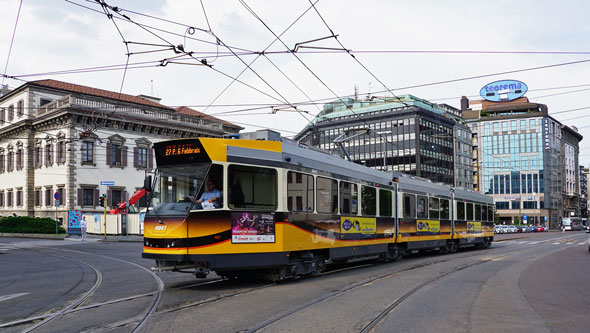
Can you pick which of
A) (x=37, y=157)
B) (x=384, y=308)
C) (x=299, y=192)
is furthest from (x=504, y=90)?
(x=384, y=308)

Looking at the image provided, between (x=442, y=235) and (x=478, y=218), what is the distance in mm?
5374

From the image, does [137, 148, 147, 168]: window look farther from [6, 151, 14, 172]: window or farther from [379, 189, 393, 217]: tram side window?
[379, 189, 393, 217]: tram side window

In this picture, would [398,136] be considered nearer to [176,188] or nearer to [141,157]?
[141,157]

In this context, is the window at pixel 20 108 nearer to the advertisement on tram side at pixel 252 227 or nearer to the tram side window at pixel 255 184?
the tram side window at pixel 255 184

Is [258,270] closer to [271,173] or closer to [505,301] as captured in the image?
[271,173]

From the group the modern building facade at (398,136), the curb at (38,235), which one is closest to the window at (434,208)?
the curb at (38,235)

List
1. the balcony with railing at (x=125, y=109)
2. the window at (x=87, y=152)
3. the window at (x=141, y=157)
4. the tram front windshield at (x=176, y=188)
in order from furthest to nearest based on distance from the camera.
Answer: the window at (x=141, y=157) → the window at (x=87, y=152) → the balcony with railing at (x=125, y=109) → the tram front windshield at (x=176, y=188)

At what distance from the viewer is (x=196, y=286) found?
37.1ft

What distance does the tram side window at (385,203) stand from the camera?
16845 mm

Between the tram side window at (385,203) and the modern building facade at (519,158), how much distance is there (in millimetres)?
95193

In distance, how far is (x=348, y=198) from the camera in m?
14.6

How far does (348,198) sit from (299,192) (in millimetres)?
2742

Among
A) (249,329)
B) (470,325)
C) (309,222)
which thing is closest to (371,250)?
(309,222)

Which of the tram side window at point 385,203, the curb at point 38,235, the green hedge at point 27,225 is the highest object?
the tram side window at point 385,203
